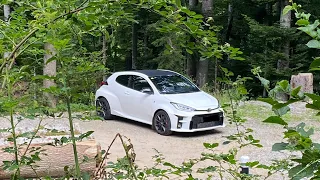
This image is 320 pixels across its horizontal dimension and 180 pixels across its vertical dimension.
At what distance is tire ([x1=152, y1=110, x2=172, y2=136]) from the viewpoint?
824cm

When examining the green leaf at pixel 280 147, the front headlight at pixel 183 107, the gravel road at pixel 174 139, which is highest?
the green leaf at pixel 280 147

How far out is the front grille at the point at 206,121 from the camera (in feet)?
26.5

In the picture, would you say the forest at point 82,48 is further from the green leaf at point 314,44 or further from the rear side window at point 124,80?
the rear side window at point 124,80

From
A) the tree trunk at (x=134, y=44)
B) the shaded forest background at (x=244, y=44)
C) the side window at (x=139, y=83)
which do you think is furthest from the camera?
the tree trunk at (x=134, y=44)

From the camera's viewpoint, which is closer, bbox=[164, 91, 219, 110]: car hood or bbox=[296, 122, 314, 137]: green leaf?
bbox=[296, 122, 314, 137]: green leaf

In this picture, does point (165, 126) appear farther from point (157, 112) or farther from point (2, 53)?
point (2, 53)

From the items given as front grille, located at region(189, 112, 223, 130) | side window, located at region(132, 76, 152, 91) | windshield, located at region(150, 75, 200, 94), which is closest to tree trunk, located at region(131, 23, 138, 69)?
side window, located at region(132, 76, 152, 91)

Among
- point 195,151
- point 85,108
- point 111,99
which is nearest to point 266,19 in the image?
point 111,99

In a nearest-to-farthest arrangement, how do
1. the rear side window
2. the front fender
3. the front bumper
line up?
1. the front bumper
2. the rear side window
3. the front fender

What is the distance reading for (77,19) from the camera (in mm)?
1286

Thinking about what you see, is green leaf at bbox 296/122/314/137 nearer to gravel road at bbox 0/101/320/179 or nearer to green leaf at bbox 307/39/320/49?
green leaf at bbox 307/39/320/49

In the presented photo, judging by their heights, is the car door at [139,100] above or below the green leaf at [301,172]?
below

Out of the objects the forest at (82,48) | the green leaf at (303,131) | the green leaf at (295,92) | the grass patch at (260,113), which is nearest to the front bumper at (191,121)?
the grass patch at (260,113)

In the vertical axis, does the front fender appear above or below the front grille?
above
